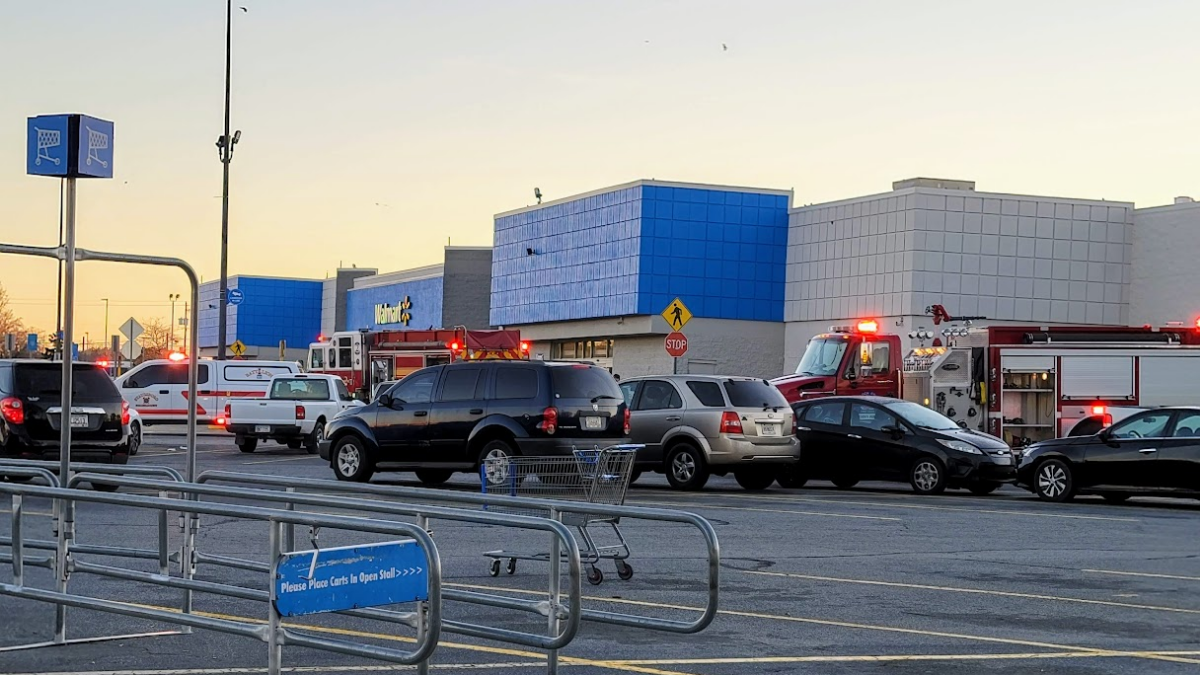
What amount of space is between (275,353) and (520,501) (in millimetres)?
111497

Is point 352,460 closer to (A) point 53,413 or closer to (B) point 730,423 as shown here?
(A) point 53,413

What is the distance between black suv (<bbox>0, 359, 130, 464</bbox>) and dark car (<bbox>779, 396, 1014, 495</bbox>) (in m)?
9.74

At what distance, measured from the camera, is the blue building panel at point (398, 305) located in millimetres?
91375

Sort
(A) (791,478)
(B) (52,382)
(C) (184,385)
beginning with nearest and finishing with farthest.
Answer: (B) (52,382) → (A) (791,478) → (C) (184,385)

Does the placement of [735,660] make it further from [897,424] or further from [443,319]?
[443,319]

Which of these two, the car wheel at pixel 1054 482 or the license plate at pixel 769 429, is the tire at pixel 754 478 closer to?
the license plate at pixel 769 429

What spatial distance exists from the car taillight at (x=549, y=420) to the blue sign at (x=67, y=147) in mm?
12520

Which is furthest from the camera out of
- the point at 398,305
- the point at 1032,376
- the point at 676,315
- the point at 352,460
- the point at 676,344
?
the point at 398,305

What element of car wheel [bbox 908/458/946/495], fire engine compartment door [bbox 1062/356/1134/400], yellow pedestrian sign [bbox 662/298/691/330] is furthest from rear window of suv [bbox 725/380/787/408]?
yellow pedestrian sign [bbox 662/298/691/330]

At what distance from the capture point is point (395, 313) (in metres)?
97.4

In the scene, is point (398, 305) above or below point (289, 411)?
above

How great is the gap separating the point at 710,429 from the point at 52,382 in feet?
29.3

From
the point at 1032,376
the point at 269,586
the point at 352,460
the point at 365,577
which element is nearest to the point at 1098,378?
the point at 1032,376

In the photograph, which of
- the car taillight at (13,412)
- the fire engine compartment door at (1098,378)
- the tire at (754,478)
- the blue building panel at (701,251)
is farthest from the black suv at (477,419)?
the blue building panel at (701,251)
